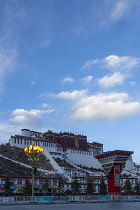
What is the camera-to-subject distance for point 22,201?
129 ft

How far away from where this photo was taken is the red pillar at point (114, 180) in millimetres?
43344

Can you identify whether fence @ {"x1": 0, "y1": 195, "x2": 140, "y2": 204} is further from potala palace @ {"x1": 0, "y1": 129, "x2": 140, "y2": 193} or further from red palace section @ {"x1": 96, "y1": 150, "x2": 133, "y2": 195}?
potala palace @ {"x1": 0, "y1": 129, "x2": 140, "y2": 193}

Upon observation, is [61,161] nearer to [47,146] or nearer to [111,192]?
[47,146]

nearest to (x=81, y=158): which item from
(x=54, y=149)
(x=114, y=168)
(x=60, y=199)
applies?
(x=54, y=149)

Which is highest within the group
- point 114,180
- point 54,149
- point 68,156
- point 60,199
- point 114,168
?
point 54,149

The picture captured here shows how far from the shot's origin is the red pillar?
1706 inches

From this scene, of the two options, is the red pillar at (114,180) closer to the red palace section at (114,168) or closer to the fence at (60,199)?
the red palace section at (114,168)

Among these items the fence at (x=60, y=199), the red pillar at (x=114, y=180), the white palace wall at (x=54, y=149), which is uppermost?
the white palace wall at (x=54, y=149)

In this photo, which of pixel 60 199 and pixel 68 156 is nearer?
pixel 60 199

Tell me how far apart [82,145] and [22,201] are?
103 meters

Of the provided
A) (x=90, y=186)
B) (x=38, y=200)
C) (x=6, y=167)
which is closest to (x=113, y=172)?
(x=38, y=200)

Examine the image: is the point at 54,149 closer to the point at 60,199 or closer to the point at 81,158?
the point at 81,158

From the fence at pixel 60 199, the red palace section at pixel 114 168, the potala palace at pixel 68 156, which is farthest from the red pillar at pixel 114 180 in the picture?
the potala palace at pixel 68 156

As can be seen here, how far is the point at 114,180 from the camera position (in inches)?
1705
